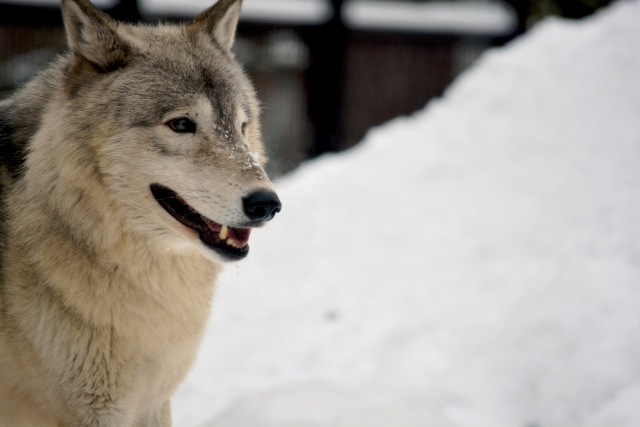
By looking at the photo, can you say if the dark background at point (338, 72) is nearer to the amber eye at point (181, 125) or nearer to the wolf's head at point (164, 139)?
the wolf's head at point (164, 139)

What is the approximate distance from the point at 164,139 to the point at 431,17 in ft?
29.4

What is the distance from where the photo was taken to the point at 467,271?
16.5 feet

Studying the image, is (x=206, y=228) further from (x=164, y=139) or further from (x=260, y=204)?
(x=164, y=139)

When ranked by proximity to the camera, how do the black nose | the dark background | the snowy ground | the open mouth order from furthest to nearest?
the dark background, the snowy ground, the open mouth, the black nose

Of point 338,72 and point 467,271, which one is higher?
point 467,271

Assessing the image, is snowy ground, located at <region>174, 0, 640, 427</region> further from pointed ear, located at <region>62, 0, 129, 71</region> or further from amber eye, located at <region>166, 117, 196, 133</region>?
pointed ear, located at <region>62, 0, 129, 71</region>

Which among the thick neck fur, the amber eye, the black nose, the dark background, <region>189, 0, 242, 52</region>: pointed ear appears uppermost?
<region>189, 0, 242, 52</region>: pointed ear

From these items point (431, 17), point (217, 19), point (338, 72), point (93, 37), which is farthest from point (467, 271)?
point (431, 17)

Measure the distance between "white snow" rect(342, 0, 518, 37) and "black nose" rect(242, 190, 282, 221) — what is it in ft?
23.6

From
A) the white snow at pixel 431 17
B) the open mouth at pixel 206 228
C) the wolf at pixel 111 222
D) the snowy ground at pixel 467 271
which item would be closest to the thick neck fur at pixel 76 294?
the wolf at pixel 111 222

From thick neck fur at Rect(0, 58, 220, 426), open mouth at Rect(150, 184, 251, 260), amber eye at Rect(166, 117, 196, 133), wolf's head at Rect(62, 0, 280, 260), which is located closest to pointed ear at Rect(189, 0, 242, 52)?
wolf's head at Rect(62, 0, 280, 260)

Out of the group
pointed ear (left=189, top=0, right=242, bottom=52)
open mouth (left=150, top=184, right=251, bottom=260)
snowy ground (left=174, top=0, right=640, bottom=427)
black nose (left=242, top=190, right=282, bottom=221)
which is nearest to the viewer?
black nose (left=242, top=190, right=282, bottom=221)

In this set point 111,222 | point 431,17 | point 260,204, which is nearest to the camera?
point 260,204

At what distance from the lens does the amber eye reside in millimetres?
2525
